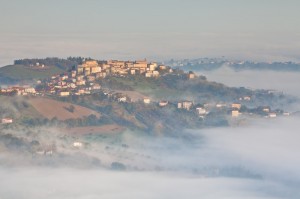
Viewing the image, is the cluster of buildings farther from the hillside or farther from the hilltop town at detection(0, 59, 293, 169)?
Result: the hillside

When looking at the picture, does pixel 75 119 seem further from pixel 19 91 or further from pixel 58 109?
pixel 19 91

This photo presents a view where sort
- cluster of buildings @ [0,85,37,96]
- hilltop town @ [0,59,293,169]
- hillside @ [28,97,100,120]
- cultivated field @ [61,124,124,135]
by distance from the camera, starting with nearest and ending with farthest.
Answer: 1. hilltop town @ [0,59,293,169]
2. cultivated field @ [61,124,124,135]
3. hillside @ [28,97,100,120]
4. cluster of buildings @ [0,85,37,96]

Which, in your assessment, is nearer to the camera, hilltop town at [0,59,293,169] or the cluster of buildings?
hilltop town at [0,59,293,169]

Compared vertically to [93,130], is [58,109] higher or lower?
higher

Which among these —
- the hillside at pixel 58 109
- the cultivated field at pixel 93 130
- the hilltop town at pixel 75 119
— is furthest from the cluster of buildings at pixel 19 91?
the cultivated field at pixel 93 130

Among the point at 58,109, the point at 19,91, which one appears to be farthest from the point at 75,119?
the point at 19,91

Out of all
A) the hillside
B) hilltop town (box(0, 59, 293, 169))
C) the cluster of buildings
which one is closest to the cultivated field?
hilltop town (box(0, 59, 293, 169))

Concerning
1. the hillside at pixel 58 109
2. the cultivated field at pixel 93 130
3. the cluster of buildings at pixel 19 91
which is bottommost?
the cultivated field at pixel 93 130

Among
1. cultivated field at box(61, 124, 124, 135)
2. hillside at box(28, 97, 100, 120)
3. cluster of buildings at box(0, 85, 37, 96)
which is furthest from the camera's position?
cluster of buildings at box(0, 85, 37, 96)

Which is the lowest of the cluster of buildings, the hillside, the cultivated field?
the cultivated field

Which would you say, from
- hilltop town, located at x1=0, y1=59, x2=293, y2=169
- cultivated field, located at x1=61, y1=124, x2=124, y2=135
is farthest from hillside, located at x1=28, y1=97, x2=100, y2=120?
cultivated field, located at x1=61, y1=124, x2=124, y2=135

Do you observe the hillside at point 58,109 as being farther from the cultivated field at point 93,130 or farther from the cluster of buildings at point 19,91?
the cluster of buildings at point 19,91

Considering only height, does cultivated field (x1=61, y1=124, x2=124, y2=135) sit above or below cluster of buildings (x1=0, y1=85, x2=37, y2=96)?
below
